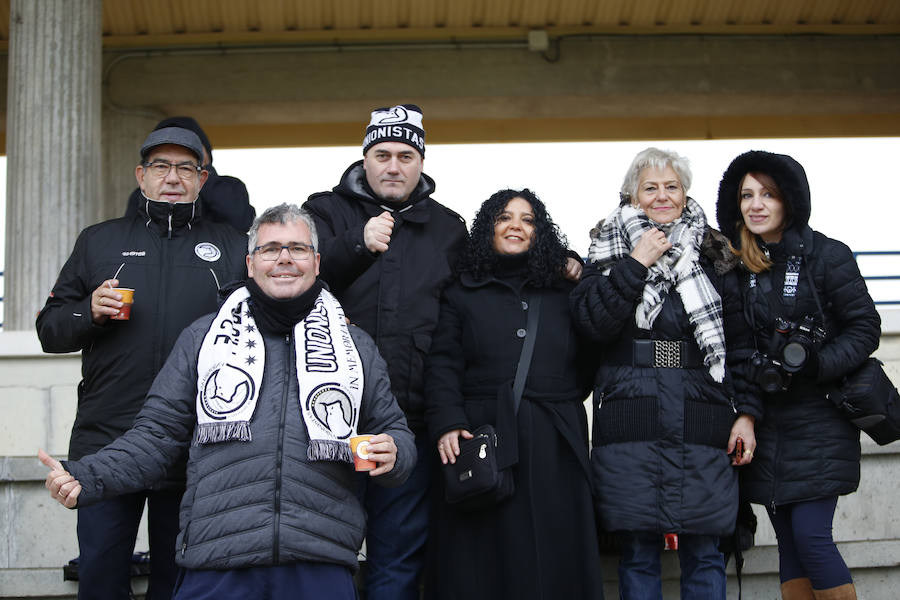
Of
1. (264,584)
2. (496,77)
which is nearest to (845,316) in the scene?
(264,584)

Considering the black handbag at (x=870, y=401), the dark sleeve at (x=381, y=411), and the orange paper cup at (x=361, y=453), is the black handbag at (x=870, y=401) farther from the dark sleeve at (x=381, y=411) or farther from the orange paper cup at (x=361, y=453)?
the orange paper cup at (x=361, y=453)

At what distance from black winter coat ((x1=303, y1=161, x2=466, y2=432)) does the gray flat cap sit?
491mm

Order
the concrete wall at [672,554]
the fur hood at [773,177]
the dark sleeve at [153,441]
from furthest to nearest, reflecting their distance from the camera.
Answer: the concrete wall at [672,554] → the fur hood at [773,177] → the dark sleeve at [153,441]

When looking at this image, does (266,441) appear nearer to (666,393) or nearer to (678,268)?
(666,393)

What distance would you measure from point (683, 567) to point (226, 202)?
7.23 ft

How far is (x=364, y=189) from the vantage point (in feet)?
12.4

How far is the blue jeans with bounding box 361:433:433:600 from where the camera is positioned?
3.41 meters

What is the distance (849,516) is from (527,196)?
225 centimetres

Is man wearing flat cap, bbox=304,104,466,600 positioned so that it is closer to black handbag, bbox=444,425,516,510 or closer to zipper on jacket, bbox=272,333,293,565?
black handbag, bbox=444,425,516,510

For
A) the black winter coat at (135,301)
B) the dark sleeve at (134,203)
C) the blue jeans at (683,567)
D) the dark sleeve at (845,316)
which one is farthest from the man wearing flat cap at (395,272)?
the dark sleeve at (845,316)

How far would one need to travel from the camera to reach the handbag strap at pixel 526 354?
134 inches

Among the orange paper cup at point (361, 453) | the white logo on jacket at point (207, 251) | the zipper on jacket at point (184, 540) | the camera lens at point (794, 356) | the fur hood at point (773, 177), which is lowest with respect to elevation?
the zipper on jacket at point (184, 540)

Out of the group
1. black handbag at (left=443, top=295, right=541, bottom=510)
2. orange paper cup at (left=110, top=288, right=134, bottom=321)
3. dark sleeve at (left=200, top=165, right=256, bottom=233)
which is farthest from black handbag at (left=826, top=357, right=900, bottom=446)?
orange paper cup at (left=110, top=288, right=134, bottom=321)

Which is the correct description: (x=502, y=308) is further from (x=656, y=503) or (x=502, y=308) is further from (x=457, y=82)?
(x=457, y=82)
